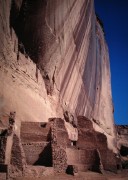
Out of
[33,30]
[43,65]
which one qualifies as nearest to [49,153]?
[43,65]

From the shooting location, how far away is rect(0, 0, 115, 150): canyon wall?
39.0ft

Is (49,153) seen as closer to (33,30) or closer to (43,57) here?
(43,57)

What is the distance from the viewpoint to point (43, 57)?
14.6 m

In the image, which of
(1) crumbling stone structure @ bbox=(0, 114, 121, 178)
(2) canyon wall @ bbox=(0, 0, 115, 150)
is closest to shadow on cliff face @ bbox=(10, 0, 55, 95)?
(2) canyon wall @ bbox=(0, 0, 115, 150)

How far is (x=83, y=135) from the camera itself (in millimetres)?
14336

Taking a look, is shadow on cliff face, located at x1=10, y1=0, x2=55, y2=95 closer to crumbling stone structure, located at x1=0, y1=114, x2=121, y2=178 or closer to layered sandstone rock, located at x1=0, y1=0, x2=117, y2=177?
layered sandstone rock, located at x1=0, y1=0, x2=117, y2=177

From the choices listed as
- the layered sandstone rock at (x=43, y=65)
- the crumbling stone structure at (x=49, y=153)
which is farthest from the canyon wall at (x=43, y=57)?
the crumbling stone structure at (x=49, y=153)

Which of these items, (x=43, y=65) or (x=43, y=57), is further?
(x=43, y=65)

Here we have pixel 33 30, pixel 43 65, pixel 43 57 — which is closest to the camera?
pixel 33 30

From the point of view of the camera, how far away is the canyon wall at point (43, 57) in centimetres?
1190

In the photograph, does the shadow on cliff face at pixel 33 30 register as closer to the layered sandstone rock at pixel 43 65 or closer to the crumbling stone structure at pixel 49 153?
the layered sandstone rock at pixel 43 65

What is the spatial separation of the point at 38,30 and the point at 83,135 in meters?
6.18

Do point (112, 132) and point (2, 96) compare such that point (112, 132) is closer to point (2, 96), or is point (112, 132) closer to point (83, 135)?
point (83, 135)

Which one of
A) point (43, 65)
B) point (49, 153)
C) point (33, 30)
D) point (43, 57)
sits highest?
point (33, 30)
